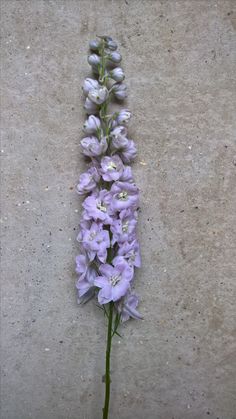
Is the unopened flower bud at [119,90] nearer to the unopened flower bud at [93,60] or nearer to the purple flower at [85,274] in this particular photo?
the unopened flower bud at [93,60]

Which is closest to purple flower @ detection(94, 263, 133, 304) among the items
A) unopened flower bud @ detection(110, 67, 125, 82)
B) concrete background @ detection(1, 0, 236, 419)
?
concrete background @ detection(1, 0, 236, 419)

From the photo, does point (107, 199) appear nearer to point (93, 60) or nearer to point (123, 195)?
point (123, 195)

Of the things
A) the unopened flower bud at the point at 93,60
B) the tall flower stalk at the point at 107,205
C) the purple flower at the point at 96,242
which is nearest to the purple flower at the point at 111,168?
the tall flower stalk at the point at 107,205

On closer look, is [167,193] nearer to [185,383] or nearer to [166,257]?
[166,257]

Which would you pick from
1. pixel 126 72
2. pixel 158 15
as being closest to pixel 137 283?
pixel 126 72

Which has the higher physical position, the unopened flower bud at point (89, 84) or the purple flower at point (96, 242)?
the unopened flower bud at point (89, 84)

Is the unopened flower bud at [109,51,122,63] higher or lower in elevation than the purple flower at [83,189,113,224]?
higher

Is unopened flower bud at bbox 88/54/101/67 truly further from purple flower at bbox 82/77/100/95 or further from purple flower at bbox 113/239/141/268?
purple flower at bbox 113/239/141/268
